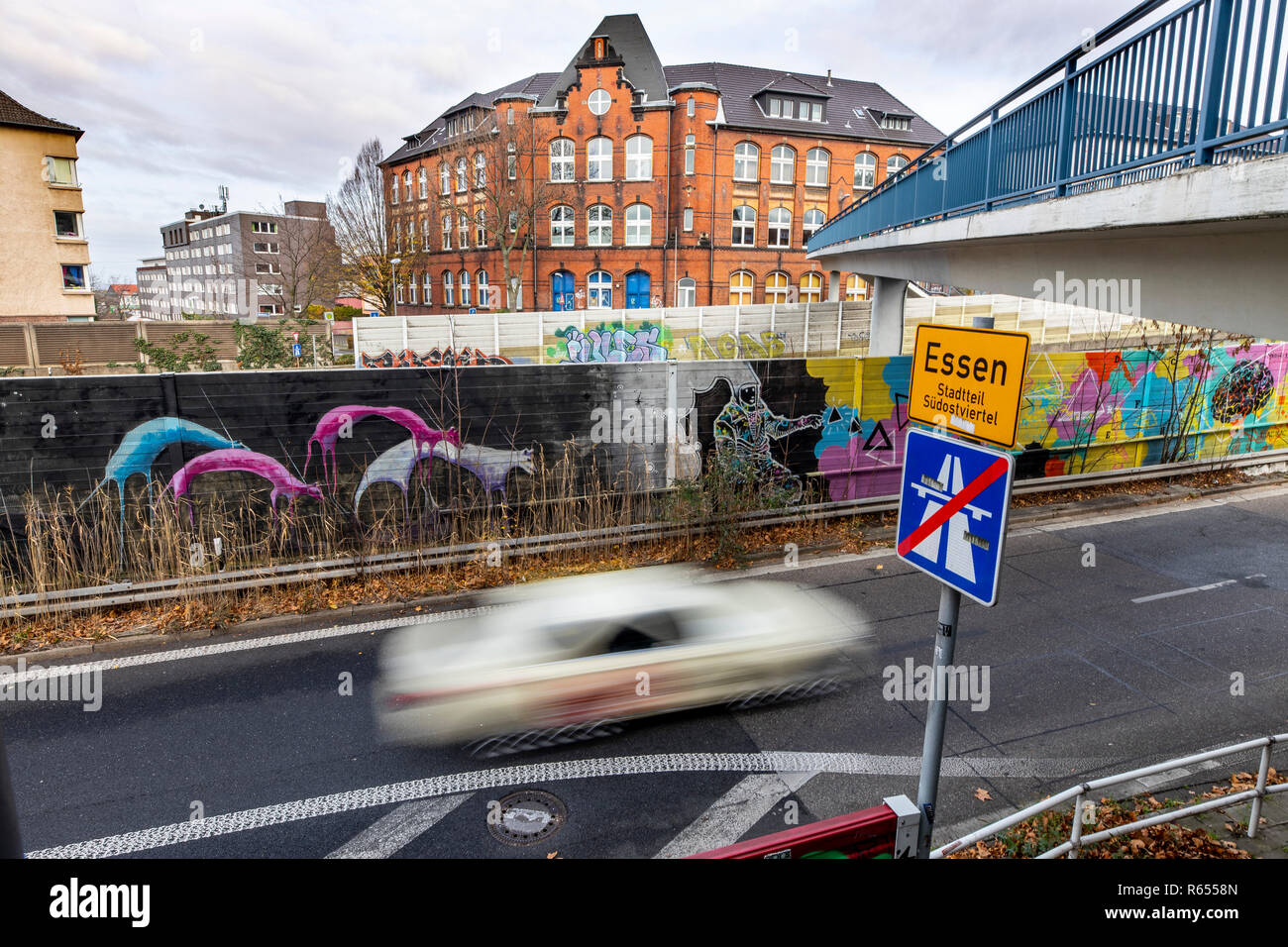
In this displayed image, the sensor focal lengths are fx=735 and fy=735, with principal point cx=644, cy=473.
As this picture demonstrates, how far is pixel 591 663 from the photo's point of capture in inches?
238

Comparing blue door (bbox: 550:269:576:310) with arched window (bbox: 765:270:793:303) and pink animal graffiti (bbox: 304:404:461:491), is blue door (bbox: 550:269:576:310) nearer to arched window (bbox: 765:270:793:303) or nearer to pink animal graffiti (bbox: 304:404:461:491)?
Result: arched window (bbox: 765:270:793:303)

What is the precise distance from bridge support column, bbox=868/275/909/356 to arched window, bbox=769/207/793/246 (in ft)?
84.4

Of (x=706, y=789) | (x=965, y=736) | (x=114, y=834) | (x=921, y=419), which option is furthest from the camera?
(x=965, y=736)

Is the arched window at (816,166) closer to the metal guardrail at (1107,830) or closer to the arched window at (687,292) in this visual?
the arched window at (687,292)

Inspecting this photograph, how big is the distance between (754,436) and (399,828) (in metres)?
7.94

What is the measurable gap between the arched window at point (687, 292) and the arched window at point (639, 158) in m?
7.08

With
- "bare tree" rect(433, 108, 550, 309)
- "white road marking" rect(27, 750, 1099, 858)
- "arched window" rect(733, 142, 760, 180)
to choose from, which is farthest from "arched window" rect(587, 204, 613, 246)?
"white road marking" rect(27, 750, 1099, 858)

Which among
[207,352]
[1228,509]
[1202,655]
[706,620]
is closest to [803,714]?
[706,620]

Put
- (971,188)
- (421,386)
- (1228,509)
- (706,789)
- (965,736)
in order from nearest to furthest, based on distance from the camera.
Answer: (706,789) < (965,736) < (421,386) < (971,188) < (1228,509)

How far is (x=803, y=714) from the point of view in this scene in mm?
6531

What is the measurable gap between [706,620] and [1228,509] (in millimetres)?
11588

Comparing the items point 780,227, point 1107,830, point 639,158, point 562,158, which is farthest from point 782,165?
point 1107,830

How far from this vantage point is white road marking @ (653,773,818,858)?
4.99m
